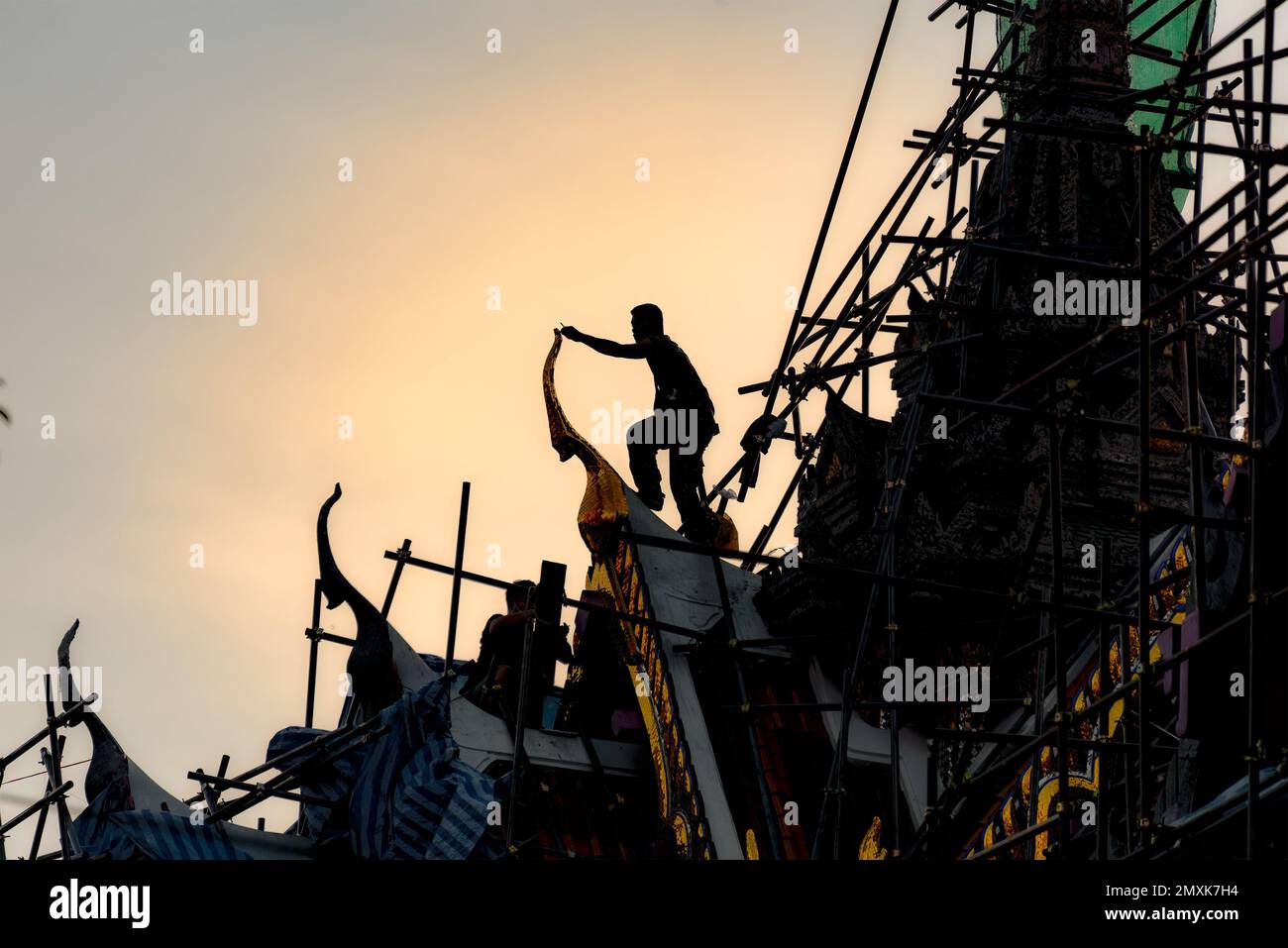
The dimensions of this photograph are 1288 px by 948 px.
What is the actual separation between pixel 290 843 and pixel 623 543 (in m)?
5.87

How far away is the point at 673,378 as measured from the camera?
107 feet

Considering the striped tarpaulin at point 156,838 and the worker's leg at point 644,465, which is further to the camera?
the worker's leg at point 644,465

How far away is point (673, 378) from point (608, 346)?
1073 mm

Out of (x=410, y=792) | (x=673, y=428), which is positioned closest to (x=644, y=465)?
(x=673, y=428)

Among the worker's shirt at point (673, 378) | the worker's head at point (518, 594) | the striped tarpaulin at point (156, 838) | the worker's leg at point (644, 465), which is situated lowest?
the striped tarpaulin at point (156, 838)

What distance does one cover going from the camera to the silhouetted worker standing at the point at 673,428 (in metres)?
32.5

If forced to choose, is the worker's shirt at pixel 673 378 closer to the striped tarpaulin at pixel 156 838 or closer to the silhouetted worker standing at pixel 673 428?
the silhouetted worker standing at pixel 673 428

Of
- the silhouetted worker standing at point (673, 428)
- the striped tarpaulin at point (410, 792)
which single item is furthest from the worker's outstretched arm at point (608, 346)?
the striped tarpaulin at point (410, 792)

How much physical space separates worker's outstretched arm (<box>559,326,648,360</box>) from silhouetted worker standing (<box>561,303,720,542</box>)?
1cm

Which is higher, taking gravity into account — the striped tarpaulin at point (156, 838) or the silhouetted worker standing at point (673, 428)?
the silhouetted worker standing at point (673, 428)

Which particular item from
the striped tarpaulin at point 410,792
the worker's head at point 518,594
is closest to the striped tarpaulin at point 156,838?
the striped tarpaulin at point 410,792

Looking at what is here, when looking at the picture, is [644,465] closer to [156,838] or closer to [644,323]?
[644,323]
